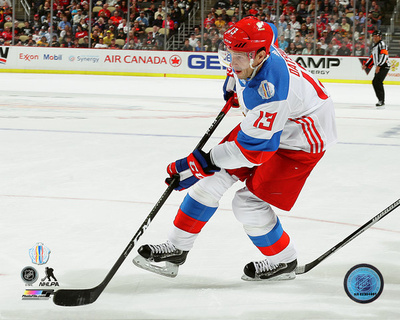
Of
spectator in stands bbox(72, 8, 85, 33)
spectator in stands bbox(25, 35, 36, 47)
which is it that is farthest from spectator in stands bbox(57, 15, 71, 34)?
spectator in stands bbox(25, 35, 36, 47)

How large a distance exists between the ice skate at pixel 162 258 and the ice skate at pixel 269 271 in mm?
270

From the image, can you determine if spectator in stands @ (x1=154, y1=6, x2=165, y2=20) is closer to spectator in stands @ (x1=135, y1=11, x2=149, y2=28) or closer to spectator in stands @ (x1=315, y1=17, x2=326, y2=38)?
spectator in stands @ (x1=135, y1=11, x2=149, y2=28)

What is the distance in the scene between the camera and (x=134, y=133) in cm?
655

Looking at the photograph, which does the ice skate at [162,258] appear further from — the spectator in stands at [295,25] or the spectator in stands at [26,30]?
the spectator in stands at [26,30]

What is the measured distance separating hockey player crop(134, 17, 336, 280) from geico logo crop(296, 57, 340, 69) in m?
12.2

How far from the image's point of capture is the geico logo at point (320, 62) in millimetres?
14508

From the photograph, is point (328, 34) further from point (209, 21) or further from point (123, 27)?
point (123, 27)

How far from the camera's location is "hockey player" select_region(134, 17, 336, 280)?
2.31 m

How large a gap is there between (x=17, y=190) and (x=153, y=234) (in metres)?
1.22

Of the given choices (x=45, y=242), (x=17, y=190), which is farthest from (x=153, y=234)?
(x=17, y=190)

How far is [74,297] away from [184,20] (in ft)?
46.5

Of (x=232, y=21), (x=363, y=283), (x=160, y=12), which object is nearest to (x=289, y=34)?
(x=232, y=21)

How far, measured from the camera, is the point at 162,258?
263 cm

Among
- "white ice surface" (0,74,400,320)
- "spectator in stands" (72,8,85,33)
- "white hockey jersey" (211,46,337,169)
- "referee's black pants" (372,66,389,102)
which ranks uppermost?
"white hockey jersey" (211,46,337,169)
